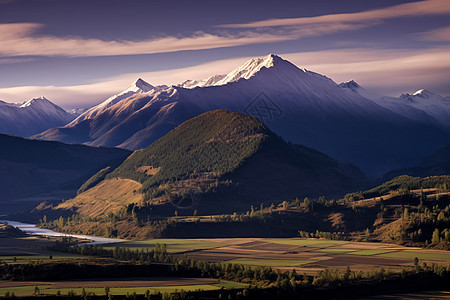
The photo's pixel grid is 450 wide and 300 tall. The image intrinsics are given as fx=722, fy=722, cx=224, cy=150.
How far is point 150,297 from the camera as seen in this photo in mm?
195375

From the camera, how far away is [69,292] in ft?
648

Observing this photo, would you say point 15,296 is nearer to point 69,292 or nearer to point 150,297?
point 69,292

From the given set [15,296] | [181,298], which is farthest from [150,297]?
[15,296]

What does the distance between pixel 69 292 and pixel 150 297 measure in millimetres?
22488

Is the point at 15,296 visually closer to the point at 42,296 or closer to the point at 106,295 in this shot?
the point at 42,296

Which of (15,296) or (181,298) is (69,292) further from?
(181,298)

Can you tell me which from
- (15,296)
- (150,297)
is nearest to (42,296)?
(15,296)

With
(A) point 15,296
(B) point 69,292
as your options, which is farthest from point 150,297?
(A) point 15,296

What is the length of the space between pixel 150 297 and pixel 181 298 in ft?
28.0

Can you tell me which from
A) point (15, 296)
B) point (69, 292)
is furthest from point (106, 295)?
point (15, 296)

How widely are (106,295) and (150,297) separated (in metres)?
11.9

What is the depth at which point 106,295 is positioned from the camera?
641ft

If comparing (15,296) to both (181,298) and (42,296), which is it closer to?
(42,296)

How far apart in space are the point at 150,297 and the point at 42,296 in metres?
28.7
